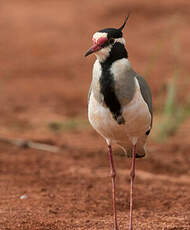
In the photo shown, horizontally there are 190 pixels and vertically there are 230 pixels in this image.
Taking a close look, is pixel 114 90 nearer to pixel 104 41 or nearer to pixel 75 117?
pixel 104 41

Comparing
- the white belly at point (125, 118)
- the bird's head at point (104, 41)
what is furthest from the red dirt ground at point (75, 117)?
the bird's head at point (104, 41)

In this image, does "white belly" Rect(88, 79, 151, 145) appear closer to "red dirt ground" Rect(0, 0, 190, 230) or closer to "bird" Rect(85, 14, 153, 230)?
"bird" Rect(85, 14, 153, 230)

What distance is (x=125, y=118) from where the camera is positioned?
12.9ft

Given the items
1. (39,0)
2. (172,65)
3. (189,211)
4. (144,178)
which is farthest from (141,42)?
(189,211)

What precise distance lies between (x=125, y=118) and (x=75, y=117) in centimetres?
468

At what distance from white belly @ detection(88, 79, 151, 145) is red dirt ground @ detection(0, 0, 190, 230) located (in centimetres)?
79

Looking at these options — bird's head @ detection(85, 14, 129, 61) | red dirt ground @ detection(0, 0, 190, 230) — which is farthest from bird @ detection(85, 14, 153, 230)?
red dirt ground @ detection(0, 0, 190, 230)

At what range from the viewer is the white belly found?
392cm

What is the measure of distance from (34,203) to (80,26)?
8820 mm

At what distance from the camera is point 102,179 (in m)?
5.80

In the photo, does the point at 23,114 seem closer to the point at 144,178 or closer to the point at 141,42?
the point at 144,178

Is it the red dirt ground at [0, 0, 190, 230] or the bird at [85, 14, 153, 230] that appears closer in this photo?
the bird at [85, 14, 153, 230]

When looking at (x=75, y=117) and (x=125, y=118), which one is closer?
(x=125, y=118)

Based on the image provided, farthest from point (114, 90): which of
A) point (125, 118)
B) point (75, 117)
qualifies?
point (75, 117)
